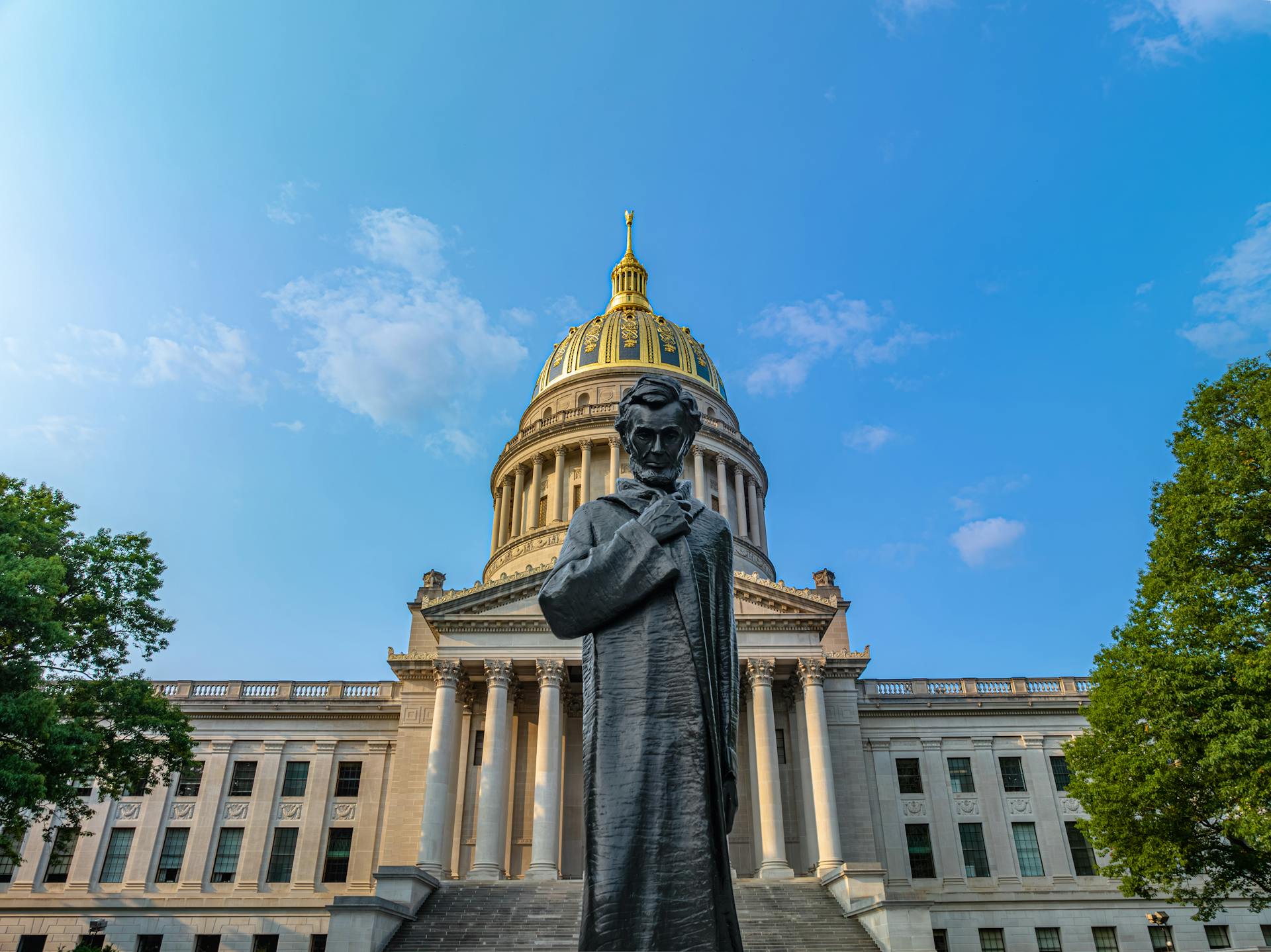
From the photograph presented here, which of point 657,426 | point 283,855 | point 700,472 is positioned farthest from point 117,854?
point 657,426

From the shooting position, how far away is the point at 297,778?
45.5 m

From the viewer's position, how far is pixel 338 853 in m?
43.6

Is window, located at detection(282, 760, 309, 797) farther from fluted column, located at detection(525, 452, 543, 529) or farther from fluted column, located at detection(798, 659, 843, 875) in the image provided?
fluted column, located at detection(798, 659, 843, 875)

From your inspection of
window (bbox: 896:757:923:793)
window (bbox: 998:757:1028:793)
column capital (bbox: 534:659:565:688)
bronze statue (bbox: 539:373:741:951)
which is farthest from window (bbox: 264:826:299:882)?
bronze statue (bbox: 539:373:741:951)

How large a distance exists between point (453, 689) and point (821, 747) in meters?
15.4

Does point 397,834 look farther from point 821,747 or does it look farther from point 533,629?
point 821,747

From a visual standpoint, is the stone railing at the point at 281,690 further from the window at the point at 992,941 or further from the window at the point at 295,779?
the window at the point at 992,941

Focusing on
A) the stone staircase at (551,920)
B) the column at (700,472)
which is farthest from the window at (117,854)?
the column at (700,472)

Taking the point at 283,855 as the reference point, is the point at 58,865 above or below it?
below

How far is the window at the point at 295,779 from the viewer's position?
45.1 meters

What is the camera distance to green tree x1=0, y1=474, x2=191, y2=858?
21.6 meters

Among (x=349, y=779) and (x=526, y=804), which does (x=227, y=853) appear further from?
(x=526, y=804)

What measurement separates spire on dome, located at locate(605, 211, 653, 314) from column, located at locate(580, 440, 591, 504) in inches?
782

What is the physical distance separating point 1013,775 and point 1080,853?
431 centimetres
